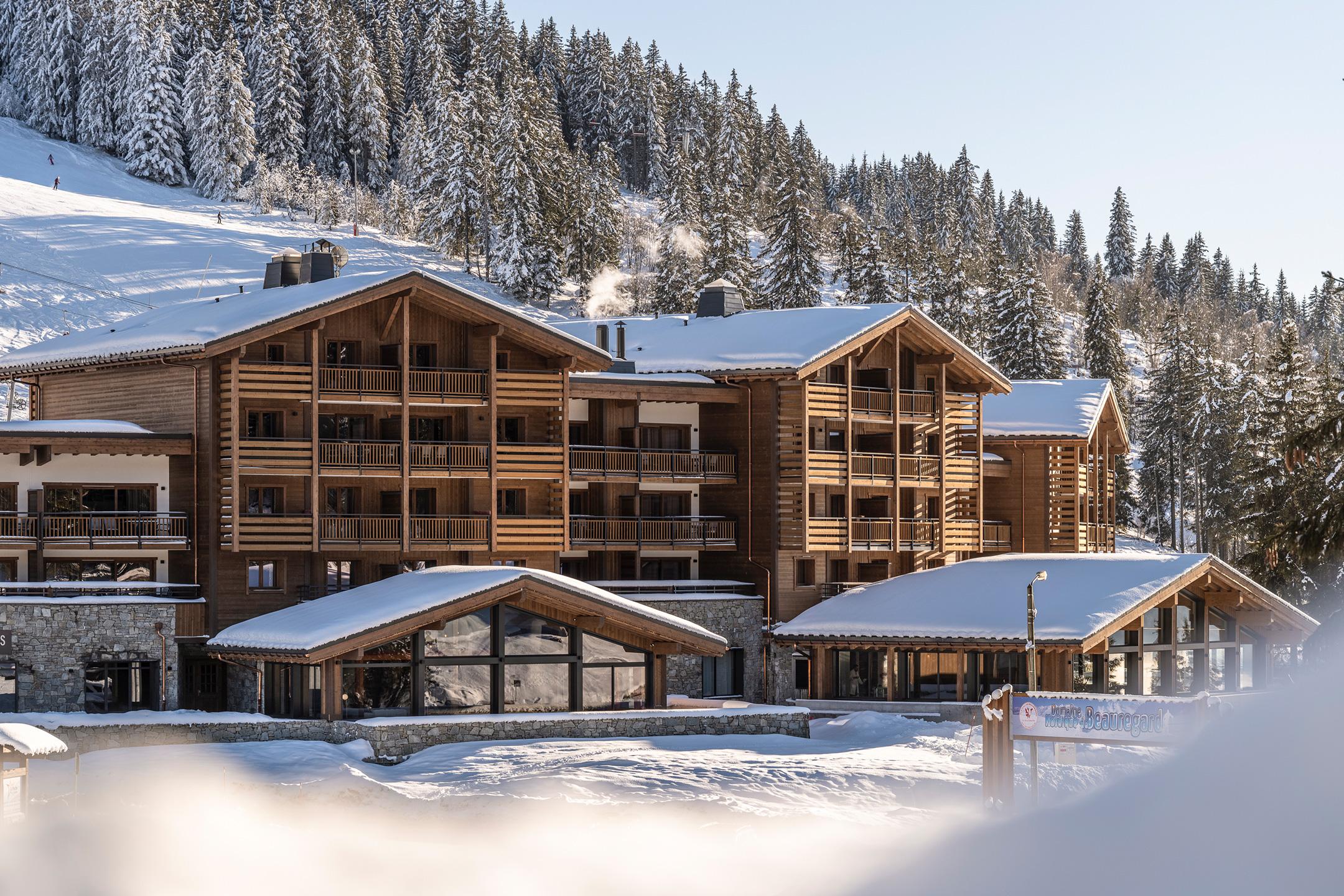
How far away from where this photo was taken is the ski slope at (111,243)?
7100 centimetres

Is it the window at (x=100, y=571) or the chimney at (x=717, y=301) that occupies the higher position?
the chimney at (x=717, y=301)

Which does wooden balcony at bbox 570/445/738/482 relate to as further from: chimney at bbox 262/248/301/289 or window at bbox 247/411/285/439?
chimney at bbox 262/248/301/289

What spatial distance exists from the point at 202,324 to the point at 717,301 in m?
18.4

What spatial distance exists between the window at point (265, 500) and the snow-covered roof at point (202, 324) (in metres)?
3.90

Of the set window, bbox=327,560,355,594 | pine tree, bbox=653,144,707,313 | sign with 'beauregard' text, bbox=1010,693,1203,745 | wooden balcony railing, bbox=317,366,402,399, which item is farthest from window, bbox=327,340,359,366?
pine tree, bbox=653,144,707,313

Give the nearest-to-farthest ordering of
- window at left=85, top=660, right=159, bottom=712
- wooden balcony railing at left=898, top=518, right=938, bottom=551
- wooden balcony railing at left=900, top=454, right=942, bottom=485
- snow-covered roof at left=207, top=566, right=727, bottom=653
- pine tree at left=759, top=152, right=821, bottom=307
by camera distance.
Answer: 1. snow-covered roof at left=207, top=566, right=727, bottom=653
2. window at left=85, top=660, right=159, bottom=712
3. wooden balcony railing at left=898, top=518, right=938, bottom=551
4. wooden balcony railing at left=900, top=454, right=942, bottom=485
5. pine tree at left=759, top=152, right=821, bottom=307

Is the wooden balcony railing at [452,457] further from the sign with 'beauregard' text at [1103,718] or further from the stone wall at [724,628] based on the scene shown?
the sign with 'beauregard' text at [1103,718]

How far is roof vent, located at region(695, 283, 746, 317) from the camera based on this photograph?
5288 cm

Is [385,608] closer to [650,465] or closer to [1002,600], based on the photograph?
[650,465]

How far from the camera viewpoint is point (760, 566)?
4569cm

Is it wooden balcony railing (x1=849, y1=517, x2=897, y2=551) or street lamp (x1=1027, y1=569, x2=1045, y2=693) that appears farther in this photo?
wooden balcony railing (x1=849, y1=517, x2=897, y2=551)

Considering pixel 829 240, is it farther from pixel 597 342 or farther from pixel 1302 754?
pixel 1302 754

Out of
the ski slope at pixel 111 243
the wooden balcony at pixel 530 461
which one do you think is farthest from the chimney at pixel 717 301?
the ski slope at pixel 111 243

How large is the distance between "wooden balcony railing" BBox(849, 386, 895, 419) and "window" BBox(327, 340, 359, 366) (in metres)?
14.6
